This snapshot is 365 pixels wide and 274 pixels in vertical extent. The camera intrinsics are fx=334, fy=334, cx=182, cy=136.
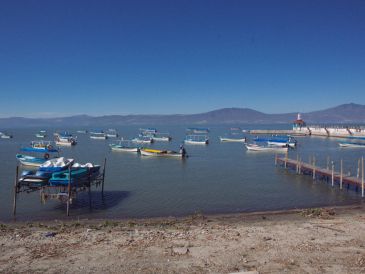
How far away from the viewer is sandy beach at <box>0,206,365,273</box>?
11953 millimetres

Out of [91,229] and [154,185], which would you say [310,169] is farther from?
[91,229]

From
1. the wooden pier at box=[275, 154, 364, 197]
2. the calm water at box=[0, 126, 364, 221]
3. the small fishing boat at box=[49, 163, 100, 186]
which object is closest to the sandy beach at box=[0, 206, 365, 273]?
the calm water at box=[0, 126, 364, 221]

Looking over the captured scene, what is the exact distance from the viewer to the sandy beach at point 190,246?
12.0 metres

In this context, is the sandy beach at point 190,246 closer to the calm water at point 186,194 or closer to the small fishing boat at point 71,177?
the calm water at point 186,194

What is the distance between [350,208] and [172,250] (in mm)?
15452

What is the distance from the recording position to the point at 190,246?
1405 centimetres

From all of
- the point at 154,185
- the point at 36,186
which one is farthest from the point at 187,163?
the point at 36,186

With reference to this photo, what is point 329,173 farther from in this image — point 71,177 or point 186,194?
point 71,177

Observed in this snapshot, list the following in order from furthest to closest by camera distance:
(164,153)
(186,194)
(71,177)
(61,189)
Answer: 1. (164,153)
2. (186,194)
3. (61,189)
4. (71,177)

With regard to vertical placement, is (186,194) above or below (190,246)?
below

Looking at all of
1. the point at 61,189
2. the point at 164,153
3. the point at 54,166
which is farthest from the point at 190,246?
the point at 164,153

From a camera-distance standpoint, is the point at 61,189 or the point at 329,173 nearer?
the point at 61,189

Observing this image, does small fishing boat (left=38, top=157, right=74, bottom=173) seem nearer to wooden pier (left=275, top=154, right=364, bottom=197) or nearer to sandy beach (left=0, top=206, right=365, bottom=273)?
sandy beach (left=0, top=206, right=365, bottom=273)

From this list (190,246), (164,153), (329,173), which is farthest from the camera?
(164,153)
